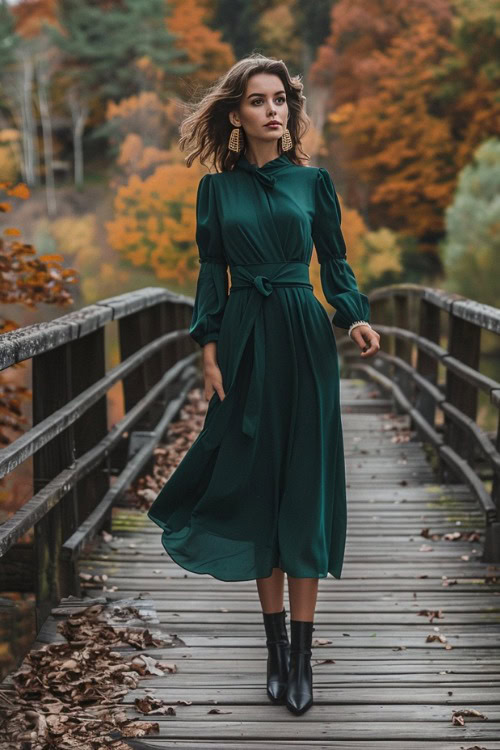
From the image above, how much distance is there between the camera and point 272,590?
3.25 metres

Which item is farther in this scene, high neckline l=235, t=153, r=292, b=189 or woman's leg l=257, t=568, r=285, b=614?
→ woman's leg l=257, t=568, r=285, b=614

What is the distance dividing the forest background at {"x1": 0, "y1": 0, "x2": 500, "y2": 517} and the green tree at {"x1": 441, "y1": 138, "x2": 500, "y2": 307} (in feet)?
0.19

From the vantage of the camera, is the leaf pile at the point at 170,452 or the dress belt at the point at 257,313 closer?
the dress belt at the point at 257,313

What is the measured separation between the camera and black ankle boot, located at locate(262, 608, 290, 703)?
3.19m

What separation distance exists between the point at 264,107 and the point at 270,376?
0.80m

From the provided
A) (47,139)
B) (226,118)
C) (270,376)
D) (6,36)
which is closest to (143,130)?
(47,139)

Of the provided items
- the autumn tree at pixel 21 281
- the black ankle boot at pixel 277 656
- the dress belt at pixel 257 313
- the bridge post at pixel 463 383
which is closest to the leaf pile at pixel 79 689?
the black ankle boot at pixel 277 656

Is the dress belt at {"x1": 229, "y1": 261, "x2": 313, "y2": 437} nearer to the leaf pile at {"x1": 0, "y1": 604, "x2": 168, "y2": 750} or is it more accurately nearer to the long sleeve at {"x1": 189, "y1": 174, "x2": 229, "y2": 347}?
the long sleeve at {"x1": 189, "y1": 174, "x2": 229, "y2": 347}

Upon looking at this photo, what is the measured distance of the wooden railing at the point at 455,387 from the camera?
459cm

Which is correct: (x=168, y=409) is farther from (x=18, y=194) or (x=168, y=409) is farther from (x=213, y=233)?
(x=213, y=233)

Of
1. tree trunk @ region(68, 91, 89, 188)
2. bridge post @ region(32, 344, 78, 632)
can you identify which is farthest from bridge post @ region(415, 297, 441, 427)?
tree trunk @ region(68, 91, 89, 188)

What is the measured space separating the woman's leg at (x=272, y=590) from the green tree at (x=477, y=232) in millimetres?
25347

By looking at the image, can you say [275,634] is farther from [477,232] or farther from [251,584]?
[477,232]

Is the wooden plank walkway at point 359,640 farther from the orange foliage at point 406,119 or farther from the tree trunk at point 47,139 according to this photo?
the tree trunk at point 47,139
